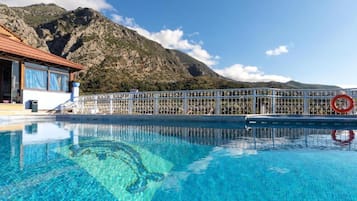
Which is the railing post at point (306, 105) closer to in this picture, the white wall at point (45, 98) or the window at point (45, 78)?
the white wall at point (45, 98)

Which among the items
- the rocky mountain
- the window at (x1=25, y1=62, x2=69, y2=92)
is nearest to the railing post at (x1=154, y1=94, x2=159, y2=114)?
the window at (x1=25, y1=62, x2=69, y2=92)

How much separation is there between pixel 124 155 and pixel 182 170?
1.53 meters

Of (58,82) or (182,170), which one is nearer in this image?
(182,170)

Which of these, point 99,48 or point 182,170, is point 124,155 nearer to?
point 182,170

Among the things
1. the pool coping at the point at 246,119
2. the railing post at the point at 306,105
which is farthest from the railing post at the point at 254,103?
the railing post at the point at 306,105

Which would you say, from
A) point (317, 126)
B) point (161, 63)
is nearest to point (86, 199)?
point (317, 126)

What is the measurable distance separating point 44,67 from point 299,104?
48.2 feet

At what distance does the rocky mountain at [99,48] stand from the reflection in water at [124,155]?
4026cm

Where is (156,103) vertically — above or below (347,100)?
below

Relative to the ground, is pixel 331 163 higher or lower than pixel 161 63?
lower

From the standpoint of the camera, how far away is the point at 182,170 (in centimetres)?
391

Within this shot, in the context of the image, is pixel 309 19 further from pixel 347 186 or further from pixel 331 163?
pixel 347 186

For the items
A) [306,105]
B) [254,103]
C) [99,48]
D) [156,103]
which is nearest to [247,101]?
[254,103]

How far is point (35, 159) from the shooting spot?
4617 millimetres
